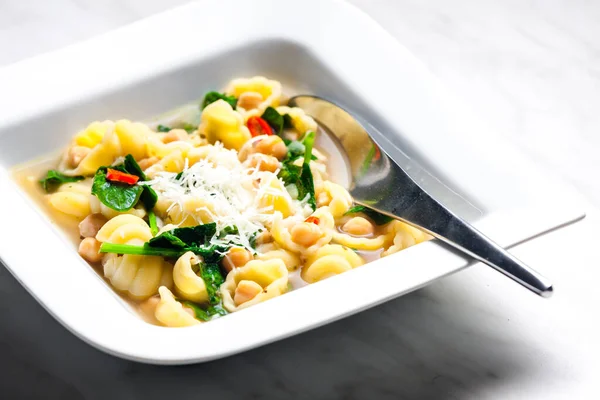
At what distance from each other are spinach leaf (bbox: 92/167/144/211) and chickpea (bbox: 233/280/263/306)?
0.35m

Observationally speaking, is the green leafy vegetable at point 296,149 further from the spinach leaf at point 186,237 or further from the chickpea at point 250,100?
the spinach leaf at point 186,237

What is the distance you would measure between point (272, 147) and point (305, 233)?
13.0 inches

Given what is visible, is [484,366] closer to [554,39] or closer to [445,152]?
[445,152]

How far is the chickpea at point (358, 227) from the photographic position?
229 centimetres

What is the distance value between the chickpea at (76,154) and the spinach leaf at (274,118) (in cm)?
47

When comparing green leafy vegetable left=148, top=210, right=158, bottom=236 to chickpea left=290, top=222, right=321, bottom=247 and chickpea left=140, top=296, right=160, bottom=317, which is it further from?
chickpea left=290, top=222, right=321, bottom=247

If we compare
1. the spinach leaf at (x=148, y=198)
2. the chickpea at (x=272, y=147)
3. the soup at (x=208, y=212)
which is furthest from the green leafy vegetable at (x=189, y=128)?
the spinach leaf at (x=148, y=198)

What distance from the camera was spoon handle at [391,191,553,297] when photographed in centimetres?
193

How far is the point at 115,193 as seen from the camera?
2.22 metres

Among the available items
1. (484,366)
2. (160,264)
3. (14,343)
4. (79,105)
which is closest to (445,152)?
(484,366)

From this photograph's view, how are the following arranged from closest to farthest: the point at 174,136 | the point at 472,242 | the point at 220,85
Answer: the point at 472,242
the point at 174,136
the point at 220,85

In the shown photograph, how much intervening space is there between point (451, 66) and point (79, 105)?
1.25m

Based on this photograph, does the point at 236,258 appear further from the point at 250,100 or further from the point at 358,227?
the point at 250,100

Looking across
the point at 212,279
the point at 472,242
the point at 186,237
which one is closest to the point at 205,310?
the point at 212,279
